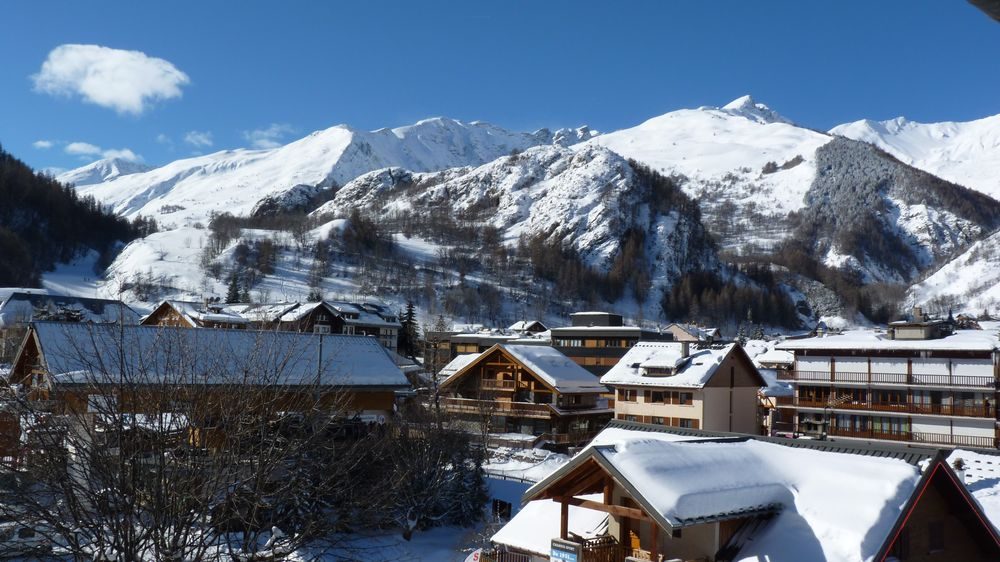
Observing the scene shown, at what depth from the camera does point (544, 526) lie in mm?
14023

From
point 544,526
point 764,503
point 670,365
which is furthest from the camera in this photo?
point 670,365

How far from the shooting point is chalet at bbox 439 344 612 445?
46375mm

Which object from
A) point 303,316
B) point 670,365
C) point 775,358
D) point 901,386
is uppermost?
Answer: point 303,316

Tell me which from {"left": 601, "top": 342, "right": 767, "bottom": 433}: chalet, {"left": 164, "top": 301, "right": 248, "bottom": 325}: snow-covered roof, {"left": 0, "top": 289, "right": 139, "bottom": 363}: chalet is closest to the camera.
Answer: {"left": 601, "top": 342, "right": 767, "bottom": 433}: chalet

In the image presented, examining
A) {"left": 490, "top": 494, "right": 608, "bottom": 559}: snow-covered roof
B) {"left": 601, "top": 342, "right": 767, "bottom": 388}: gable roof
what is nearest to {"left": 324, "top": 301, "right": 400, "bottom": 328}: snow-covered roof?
{"left": 601, "top": 342, "right": 767, "bottom": 388}: gable roof

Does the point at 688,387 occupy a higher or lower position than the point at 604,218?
lower

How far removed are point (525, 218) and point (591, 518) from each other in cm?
17859

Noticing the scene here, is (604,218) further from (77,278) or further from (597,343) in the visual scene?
(77,278)

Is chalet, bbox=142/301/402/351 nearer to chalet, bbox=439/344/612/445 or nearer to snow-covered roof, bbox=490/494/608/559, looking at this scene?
chalet, bbox=439/344/612/445

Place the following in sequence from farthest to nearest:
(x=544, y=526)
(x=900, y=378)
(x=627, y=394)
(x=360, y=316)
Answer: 1. (x=360, y=316)
2. (x=627, y=394)
3. (x=900, y=378)
4. (x=544, y=526)

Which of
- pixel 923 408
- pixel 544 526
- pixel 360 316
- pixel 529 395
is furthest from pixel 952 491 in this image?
pixel 360 316

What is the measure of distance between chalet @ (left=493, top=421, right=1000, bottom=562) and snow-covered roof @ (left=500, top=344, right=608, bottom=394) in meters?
33.3

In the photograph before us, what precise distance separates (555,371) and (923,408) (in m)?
21.4

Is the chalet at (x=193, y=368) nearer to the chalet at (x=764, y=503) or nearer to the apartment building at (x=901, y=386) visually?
the chalet at (x=764, y=503)
